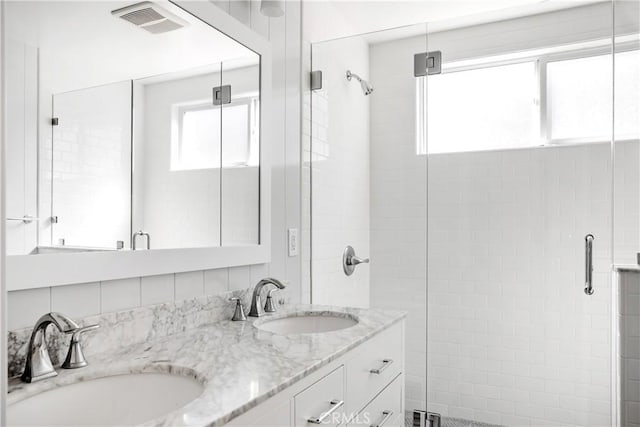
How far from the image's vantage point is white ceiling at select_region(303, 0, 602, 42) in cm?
224

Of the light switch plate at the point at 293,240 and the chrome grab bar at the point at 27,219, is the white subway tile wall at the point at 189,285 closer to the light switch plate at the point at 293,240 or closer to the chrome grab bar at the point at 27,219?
the chrome grab bar at the point at 27,219

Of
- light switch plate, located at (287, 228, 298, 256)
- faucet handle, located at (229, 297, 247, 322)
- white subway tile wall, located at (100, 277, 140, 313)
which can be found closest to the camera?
white subway tile wall, located at (100, 277, 140, 313)

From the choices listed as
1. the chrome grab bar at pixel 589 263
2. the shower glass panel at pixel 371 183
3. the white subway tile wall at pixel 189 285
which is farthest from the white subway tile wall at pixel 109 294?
the chrome grab bar at pixel 589 263

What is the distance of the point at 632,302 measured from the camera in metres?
1.95

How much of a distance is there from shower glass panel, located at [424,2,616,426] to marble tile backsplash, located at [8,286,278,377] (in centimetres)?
116

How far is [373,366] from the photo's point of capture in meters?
1.53

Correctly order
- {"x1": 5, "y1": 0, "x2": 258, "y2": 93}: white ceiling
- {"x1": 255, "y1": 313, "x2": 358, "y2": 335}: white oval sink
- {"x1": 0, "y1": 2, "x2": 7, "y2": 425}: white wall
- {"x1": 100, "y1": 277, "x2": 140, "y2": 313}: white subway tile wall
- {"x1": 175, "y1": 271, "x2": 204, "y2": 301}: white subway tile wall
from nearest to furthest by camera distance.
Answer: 1. {"x1": 0, "y1": 2, "x2": 7, "y2": 425}: white wall
2. {"x1": 5, "y1": 0, "x2": 258, "y2": 93}: white ceiling
3. {"x1": 100, "y1": 277, "x2": 140, "y2": 313}: white subway tile wall
4. {"x1": 175, "y1": 271, "x2": 204, "y2": 301}: white subway tile wall
5. {"x1": 255, "y1": 313, "x2": 358, "y2": 335}: white oval sink

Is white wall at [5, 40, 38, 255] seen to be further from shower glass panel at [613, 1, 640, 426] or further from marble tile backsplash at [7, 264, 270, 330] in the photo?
shower glass panel at [613, 1, 640, 426]

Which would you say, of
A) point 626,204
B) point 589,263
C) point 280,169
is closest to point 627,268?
point 589,263

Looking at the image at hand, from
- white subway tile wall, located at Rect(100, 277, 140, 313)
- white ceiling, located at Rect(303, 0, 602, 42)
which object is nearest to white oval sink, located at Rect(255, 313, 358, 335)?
white subway tile wall, located at Rect(100, 277, 140, 313)

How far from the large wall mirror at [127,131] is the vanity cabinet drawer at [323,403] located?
596 mm

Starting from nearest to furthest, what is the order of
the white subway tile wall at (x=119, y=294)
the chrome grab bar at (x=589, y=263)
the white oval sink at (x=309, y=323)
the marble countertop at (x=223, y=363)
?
the marble countertop at (x=223, y=363) < the white subway tile wall at (x=119, y=294) < the white oval sink at (x=309, y=323) < the chrome grab bar at (x=589, y=263)

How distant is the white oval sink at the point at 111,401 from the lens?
0.93 metres

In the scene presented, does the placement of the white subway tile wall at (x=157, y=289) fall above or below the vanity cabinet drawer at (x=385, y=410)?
above
